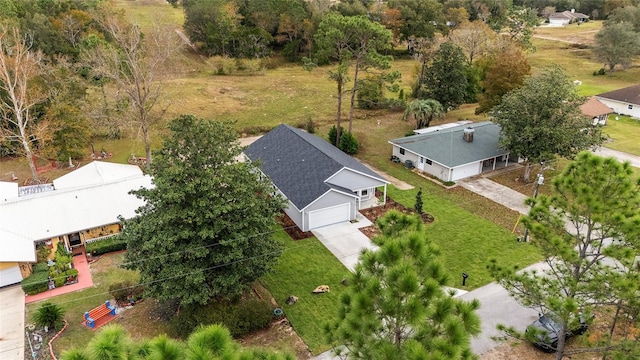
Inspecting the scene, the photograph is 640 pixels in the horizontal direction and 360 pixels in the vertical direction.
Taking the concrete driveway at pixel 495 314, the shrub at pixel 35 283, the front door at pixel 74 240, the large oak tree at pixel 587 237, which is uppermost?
the large oak tree at pixel 587 237

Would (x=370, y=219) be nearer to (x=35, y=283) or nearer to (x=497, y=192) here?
(x=497, y=192)

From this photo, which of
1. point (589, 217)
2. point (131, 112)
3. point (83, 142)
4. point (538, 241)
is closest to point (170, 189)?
point (538, 241)

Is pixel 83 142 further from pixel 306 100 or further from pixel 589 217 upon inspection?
pixel 589 217

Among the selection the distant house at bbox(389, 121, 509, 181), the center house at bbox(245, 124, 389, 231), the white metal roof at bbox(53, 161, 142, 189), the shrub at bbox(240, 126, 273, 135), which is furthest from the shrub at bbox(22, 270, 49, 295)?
the distant house at bbox(389, 121, 509, 181)

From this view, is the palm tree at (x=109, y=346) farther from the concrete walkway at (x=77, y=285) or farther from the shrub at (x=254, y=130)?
the shrub at (x=254, y=130)

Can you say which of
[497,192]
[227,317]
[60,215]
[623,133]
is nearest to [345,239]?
[227,317]

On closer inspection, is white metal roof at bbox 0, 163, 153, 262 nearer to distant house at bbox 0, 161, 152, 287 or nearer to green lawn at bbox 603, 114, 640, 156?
distant house at bbox 0, 161, 152, 287

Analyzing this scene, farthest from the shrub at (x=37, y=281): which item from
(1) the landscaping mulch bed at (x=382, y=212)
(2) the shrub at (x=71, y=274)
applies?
(1) the landscaping mulch bed at (x=382, y=212)
